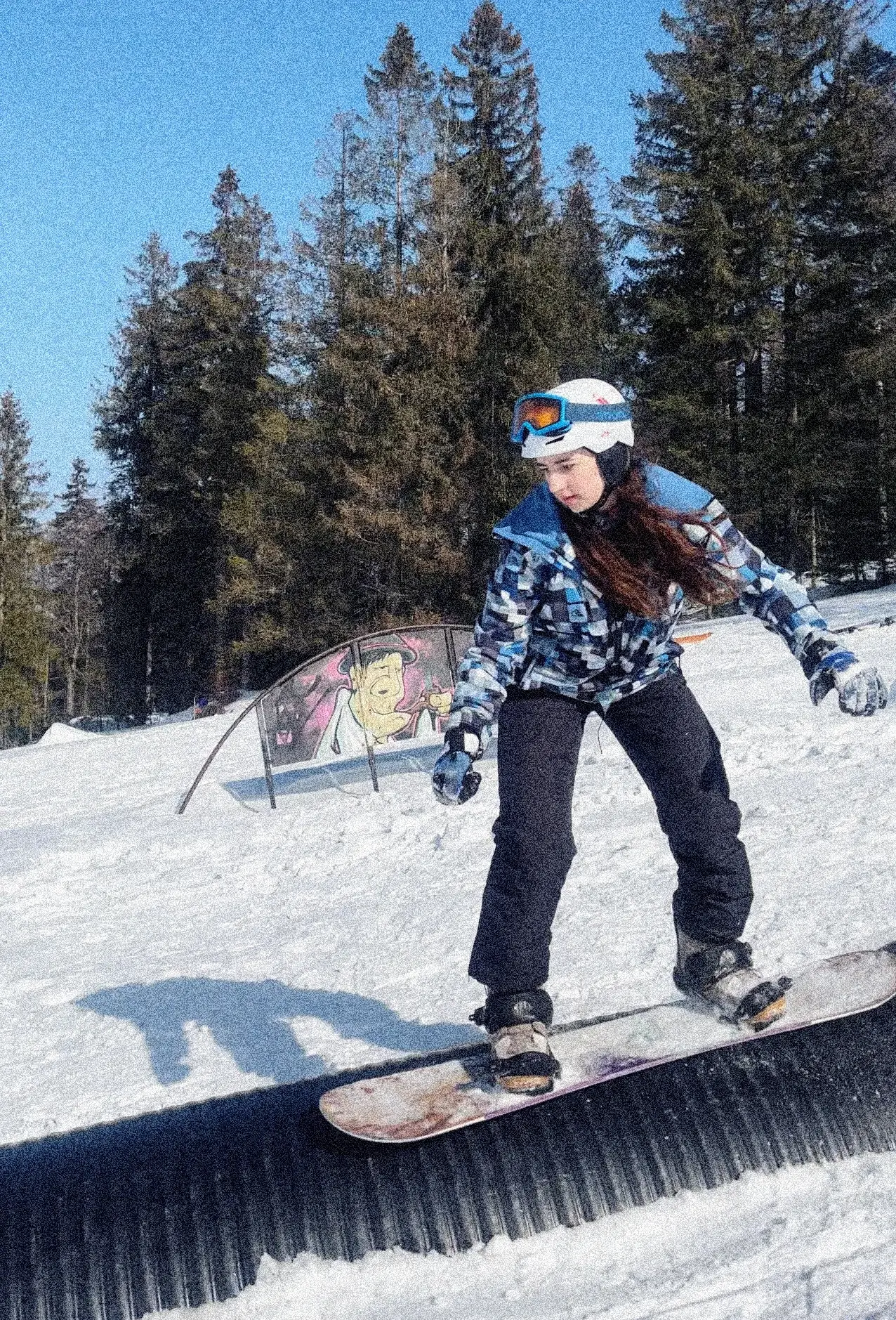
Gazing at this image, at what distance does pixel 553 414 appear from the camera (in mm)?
2715

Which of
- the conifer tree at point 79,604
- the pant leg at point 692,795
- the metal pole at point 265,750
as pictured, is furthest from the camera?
the conifer tree at point 79,604


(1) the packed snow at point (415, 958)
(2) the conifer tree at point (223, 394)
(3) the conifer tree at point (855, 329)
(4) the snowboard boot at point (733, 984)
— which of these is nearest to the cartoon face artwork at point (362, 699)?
(1) the packed snow at point (415, 958)

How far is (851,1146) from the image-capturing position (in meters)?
2.62

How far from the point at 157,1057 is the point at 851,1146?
7.46 ft

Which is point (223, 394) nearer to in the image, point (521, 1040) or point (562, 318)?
point (562, 318)

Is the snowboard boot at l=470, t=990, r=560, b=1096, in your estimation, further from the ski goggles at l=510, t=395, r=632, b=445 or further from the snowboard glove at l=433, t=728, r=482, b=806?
the ski goggles at l=510, t=395, r=632, b=445

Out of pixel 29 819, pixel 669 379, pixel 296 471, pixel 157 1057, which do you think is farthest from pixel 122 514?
pixel 157 1057

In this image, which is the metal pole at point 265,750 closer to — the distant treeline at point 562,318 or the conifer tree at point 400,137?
the distant treeline at point 562,318

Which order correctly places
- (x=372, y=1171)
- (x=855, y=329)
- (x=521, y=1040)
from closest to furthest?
(x=372, y=1171), (x=521, y=1040), (x=855, y=329)

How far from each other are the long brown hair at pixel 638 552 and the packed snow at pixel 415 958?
1.34 m

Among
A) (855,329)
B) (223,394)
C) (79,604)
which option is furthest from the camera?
(79,604)

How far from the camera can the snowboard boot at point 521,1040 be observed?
2.61 metres

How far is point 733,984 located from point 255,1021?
6.41ft

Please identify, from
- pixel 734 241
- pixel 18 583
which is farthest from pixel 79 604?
pixel 734 241
